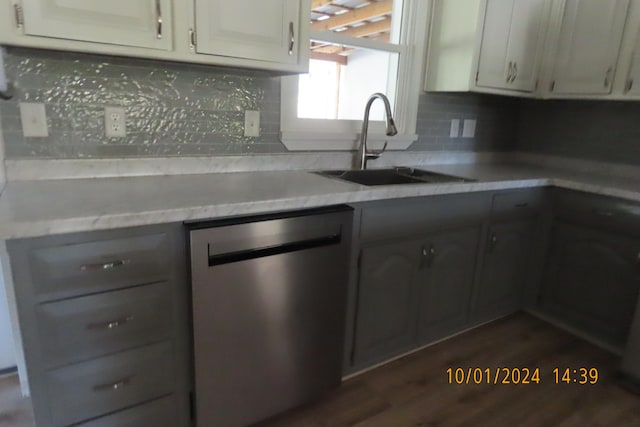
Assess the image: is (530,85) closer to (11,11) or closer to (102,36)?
(102,36)

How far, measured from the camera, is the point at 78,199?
1313 millimetres

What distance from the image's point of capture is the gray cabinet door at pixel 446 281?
2018 millimetres

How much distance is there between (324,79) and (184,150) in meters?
1.04

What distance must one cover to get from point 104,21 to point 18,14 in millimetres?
226

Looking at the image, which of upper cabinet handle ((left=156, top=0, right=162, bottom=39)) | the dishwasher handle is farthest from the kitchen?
the dishwasher handle

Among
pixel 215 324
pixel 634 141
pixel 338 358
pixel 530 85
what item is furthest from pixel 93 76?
pixel 634 141

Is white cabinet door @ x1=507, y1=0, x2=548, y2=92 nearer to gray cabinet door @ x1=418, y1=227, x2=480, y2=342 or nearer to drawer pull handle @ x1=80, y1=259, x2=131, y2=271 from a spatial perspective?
gray cabinet door @ x1=418, y1=227, x2=480, y2=342

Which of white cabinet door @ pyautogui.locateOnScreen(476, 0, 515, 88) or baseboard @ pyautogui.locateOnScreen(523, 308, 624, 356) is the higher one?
white cabinet door @ pyautogui.locateOnScreen(476, 0, 515, 88)

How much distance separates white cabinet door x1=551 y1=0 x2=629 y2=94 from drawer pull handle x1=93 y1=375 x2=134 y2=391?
2701 mm

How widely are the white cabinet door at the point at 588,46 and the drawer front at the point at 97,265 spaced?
2.46 metres

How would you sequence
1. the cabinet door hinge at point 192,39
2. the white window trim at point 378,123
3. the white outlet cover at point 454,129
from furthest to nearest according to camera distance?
1. the white outlet cover at point 454,129
2. the white window trim at point 378,123
3. the cabinet door hinge at point 192,39

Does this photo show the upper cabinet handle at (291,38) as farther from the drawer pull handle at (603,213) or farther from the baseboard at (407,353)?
the drawer pull handle at (603,213)
